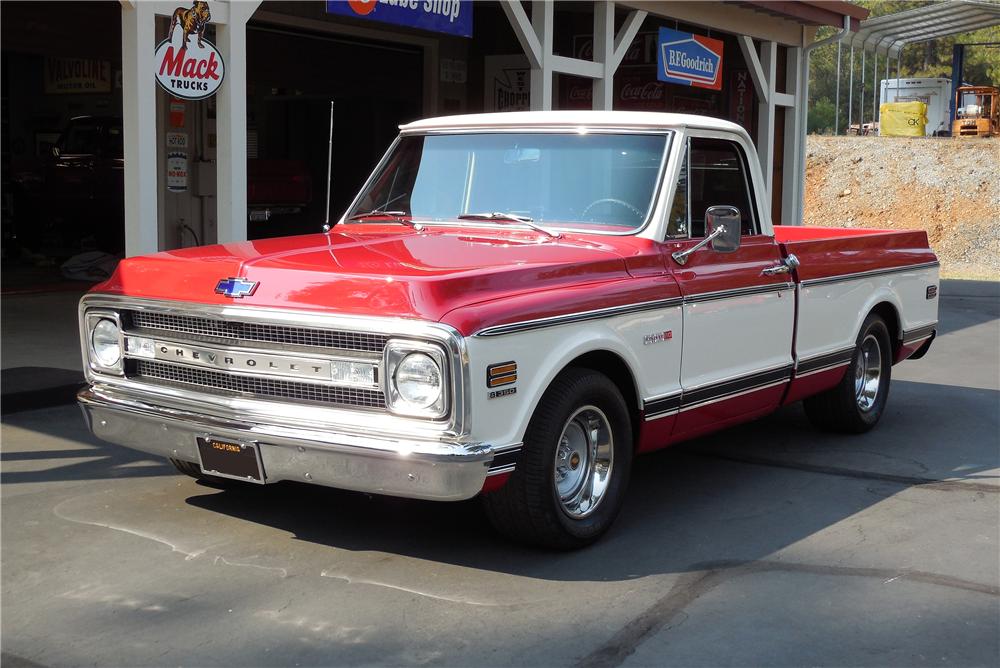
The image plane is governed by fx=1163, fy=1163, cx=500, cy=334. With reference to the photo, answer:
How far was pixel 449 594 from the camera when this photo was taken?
4.41 meters

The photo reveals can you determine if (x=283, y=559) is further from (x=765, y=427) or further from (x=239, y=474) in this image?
(x=765, y=427)

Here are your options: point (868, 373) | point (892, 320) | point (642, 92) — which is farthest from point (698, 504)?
point (642, 92)

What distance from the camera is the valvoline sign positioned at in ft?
44.5

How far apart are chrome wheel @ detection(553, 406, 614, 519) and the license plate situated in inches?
47.8

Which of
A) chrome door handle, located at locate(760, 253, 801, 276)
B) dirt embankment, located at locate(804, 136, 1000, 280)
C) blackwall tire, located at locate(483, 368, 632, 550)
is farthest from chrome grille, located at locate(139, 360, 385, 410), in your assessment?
dirt embankment, located at locate(804, 136, 1000, 280)

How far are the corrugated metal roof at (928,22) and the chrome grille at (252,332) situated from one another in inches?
1033

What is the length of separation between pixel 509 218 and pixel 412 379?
161 centimetres

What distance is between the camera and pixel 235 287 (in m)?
4.72

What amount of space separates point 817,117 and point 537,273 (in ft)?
268

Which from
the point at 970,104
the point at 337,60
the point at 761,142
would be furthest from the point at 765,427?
the point at 970,104

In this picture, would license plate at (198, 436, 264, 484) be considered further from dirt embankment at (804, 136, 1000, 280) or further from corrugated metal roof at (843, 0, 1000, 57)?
dirt embankment at (804, 136, 1000, 280)

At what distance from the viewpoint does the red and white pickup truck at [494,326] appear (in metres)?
4.34

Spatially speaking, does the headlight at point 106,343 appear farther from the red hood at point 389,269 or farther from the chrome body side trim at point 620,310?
the chrome body side trim at point 620,310

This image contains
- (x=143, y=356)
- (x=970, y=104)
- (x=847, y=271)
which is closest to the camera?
(x=143, y=356)
